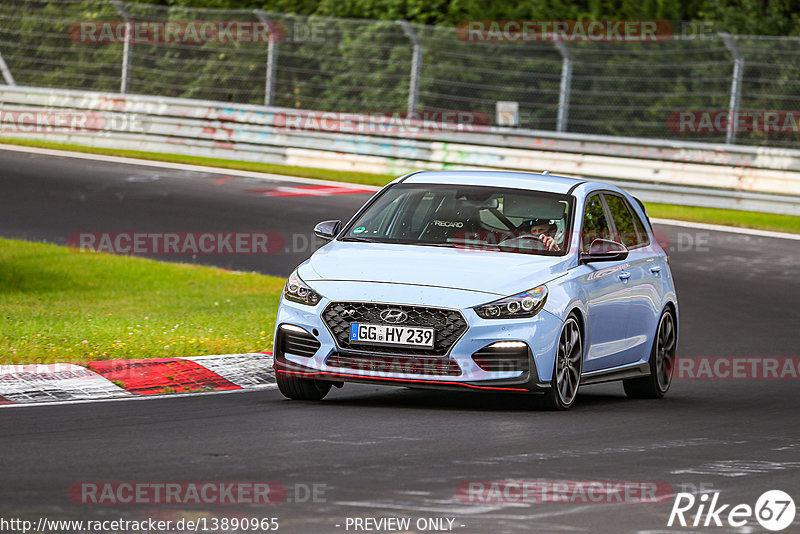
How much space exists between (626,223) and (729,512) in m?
5.16

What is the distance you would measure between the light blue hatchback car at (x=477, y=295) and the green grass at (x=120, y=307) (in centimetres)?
204

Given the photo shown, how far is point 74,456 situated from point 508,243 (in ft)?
12.3

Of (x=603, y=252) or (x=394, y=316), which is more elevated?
(x=603, y=252)

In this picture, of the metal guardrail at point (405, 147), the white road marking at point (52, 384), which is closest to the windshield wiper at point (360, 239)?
the white road marking at point (52, 384)

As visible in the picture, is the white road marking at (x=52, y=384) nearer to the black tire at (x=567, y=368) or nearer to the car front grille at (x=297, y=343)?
the car front grille at (x=297, y=343)

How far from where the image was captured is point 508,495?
716 cm

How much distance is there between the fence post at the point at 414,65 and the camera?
26.8 meters

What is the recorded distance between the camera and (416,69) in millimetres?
26859

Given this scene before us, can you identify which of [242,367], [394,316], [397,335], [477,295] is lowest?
[242,367]

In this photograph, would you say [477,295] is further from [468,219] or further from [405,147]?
[405,147]

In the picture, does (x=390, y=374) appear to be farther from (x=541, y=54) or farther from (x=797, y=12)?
(x=797, y=12)

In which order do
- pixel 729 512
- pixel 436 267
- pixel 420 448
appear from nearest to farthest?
1. pixel 729 512
2. pixel 420 448
3. pixel 436 267

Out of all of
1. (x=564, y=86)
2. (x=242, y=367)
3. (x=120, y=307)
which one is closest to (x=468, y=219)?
(x=242, y=367)

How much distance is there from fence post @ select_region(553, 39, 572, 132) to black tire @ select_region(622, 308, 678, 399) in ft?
44.7
